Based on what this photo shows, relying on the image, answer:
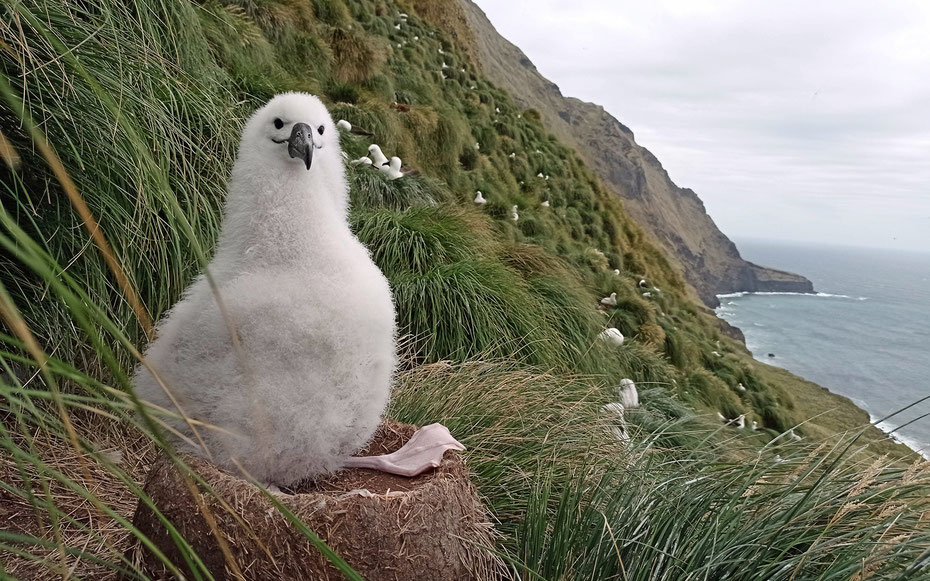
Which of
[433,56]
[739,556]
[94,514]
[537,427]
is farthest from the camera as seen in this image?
[433,56]

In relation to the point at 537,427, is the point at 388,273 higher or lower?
higher

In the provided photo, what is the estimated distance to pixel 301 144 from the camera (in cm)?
133

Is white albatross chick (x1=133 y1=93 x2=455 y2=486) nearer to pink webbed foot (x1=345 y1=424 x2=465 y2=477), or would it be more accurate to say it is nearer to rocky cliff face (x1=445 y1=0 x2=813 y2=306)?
pink webbed foot (x1=345 y1=424 x2=465 y2=477)

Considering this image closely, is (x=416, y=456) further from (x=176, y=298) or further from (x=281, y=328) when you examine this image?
(x=176, y=298)

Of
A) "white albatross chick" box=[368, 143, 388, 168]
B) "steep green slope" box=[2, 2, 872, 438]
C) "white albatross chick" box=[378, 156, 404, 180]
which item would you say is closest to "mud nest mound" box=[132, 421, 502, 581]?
"steep green slope" box=[2, 2, 872, 438]

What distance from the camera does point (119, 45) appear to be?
2223 millimetres

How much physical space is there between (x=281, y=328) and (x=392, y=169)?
4021 millimetres

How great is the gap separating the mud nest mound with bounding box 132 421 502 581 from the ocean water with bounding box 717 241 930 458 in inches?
313

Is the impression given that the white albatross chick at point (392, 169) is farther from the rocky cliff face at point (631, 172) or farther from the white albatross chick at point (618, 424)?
the rocky cliff face at point (631, 172)

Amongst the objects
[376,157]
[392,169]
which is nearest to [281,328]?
[392,169]

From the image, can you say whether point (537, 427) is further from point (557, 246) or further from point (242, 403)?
point (557, 246)

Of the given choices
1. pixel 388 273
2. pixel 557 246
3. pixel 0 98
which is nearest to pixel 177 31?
pixel 0 98

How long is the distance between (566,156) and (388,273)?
447 inches

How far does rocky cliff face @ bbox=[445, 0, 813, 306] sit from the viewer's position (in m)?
25.7
